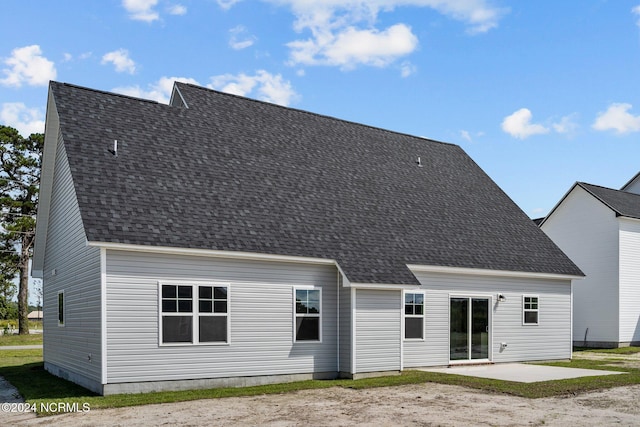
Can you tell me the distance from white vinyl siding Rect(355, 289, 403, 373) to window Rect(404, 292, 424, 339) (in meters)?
1.05

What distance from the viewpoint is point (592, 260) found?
2848cm

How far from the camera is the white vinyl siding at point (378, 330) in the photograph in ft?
52.3

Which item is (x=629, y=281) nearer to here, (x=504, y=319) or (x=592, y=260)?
(x=592, y=260)

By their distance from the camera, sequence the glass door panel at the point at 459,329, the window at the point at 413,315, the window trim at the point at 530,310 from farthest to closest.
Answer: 1. the window trim at the point at 530,310
2. the glass door panel at the point at 459,329
3. the window at the point at 413,315

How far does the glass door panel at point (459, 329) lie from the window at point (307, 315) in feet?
15.7

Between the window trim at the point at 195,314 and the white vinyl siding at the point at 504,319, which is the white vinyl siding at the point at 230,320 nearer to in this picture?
the window trim at the point at 195,314

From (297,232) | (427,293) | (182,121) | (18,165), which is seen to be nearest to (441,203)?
(427,293)

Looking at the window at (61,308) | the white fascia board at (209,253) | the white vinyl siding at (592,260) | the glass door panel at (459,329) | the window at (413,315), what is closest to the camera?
the white fascia board at (209,253)

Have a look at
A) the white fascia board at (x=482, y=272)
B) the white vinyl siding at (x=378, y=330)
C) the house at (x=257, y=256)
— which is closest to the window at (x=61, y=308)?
the house at (x=257, y=256)

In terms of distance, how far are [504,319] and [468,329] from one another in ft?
4.92

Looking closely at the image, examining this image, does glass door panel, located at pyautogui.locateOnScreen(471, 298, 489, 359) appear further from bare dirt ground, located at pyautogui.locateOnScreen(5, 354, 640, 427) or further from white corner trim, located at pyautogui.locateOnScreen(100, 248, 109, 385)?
white corner trim, located at pyautogui.locateOnScreen(100, 248, 109, 385)

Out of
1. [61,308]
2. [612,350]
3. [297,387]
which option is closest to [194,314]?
[297,387]

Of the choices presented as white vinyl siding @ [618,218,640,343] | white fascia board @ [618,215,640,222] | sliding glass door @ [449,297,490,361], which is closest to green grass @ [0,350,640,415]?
sliding glass door @ [449,297,490,361]

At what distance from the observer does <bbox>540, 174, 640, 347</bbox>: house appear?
90.1ft
